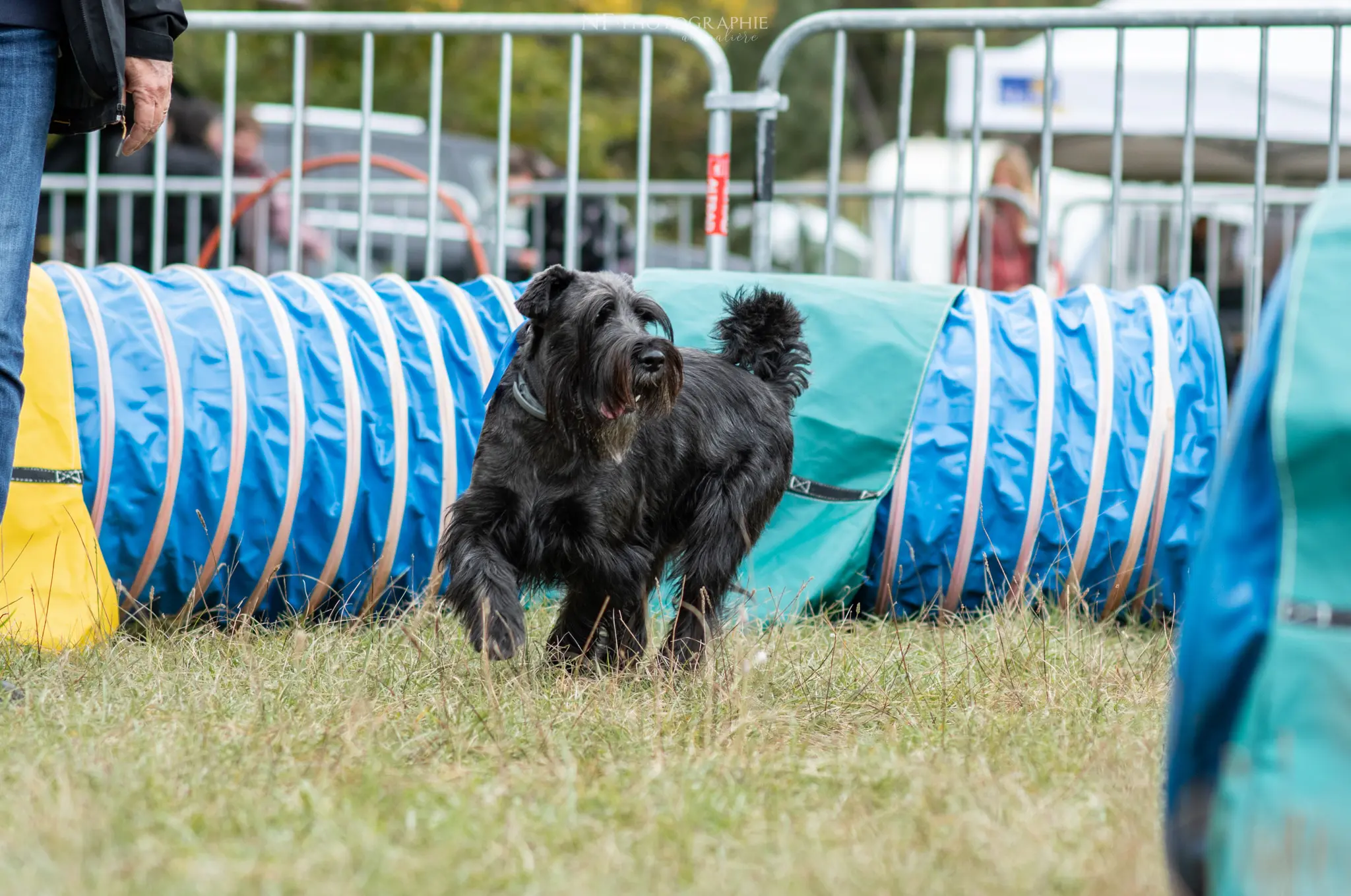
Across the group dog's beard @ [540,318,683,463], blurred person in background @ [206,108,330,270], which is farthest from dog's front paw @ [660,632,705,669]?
blurred person in background @ [206,108,330,270]

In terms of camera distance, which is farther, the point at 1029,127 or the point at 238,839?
the point at 1029,127

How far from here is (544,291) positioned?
12.0 feet

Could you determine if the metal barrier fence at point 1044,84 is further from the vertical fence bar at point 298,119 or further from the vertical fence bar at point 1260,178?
the vertical fence bar at point 298,119

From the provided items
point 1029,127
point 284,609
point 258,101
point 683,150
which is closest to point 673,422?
point 284,609

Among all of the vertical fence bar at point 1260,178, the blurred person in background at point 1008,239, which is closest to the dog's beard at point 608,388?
the vertical fence bar at point 1260,178

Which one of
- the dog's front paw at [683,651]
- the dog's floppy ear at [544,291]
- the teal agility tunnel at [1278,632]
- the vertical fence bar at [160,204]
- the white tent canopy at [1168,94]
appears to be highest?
the white tent canopy at [1168,94]

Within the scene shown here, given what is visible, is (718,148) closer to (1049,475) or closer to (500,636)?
(1049,475)

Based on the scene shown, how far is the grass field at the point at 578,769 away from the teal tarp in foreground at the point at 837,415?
684mm

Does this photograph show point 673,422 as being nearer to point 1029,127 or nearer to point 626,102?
point 1029,127

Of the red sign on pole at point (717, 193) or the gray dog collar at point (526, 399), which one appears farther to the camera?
the red sign on pole at point (717, 193)

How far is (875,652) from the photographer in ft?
12.5

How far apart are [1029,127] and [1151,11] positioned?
238 inches

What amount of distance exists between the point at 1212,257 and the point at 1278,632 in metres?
8.26

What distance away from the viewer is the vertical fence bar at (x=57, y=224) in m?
9.68
